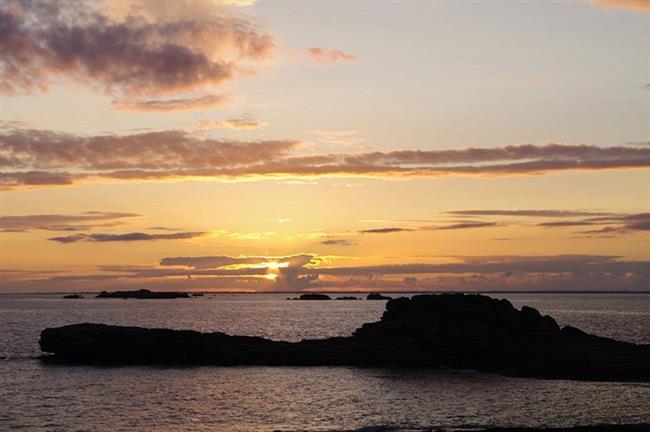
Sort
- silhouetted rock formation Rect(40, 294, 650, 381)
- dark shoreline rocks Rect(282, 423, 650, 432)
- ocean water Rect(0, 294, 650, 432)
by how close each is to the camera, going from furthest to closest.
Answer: silhouetted rock formation Rect(40, 294, 650, 381)
ocean water Rect(0, 294, 650, 432)
dark shoreline rocks Rect(282, 423, 650, 432)

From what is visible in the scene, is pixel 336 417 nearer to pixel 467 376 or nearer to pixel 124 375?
pixel 467 376

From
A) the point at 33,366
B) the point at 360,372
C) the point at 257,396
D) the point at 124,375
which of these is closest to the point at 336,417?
the point at 257,396

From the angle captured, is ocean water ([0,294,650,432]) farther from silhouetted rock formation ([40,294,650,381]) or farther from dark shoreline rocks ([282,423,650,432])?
silhouetted rock formation ([40,294,650,381])

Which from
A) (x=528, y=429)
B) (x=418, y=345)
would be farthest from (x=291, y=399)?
(x=418, y=345)

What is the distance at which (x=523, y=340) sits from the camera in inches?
3391

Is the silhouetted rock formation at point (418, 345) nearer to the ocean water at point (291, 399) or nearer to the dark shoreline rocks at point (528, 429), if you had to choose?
the ocean water at point (291, 399)

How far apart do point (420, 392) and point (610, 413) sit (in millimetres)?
15302

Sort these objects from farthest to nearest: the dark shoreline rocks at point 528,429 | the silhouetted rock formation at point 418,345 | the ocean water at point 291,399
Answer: the silhouetted rock formation at point 418,345
the ocean water at point 291,399
the dark shoreline rocks at point 528,429

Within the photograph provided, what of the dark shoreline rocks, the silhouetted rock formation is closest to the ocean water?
the dark shoreline rocks

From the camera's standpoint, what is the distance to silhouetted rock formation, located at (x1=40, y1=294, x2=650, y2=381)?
7988 centimetres

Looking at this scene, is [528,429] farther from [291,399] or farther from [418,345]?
[418,345]

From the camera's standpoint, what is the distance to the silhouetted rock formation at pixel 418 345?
7988 cm

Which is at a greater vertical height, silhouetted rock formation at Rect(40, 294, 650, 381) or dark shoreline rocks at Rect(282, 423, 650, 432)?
silhouetted rock formation at Rect(40, 294, 650, 381)

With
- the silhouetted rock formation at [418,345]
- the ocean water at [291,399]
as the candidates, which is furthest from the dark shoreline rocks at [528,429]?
the silhouetted rock formation at [418,345]
